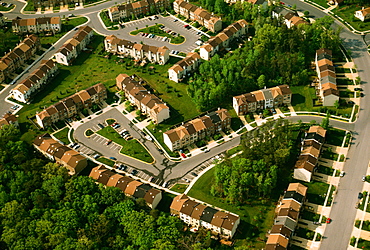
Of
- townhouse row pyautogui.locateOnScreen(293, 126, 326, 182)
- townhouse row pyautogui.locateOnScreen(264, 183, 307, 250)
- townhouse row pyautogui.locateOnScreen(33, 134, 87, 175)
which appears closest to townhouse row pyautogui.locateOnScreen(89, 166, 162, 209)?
townhouse row pyautogui.locateOnScreen(33, 134, 87, 175)

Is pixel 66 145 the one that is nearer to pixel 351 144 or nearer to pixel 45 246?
pixel 45 246

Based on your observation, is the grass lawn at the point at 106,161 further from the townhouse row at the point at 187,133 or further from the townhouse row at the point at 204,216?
the townhouse row at the point at 204,216

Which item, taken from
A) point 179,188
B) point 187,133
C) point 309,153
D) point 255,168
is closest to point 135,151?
point 187,133

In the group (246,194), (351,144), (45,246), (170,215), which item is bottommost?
(45,246)

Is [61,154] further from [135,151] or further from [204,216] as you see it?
[204,216]

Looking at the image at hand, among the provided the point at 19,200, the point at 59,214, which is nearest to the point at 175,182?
the point at 59,214

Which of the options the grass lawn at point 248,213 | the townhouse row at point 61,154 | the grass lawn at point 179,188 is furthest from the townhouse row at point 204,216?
the townhouse row at point 61,154
